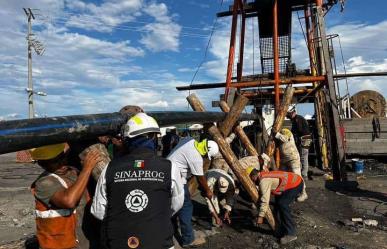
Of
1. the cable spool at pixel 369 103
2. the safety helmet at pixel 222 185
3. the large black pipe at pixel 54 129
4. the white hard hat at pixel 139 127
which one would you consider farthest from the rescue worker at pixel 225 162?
the cable spool at pixel 369 103

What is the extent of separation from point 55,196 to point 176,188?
86 centimetres

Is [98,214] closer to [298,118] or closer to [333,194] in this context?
[333,194]

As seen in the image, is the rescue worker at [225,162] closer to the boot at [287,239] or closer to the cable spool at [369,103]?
the boot at [287,239]

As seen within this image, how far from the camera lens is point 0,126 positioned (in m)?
2.35

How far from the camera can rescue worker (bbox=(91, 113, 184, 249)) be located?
2854mm

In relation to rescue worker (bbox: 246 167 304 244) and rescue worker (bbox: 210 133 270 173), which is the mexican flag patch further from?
rescue worker (bbox: 210 133 270 173)

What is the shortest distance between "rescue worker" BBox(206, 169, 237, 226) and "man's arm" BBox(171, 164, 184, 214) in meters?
4.40

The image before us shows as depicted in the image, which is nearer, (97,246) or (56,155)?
(56,155)

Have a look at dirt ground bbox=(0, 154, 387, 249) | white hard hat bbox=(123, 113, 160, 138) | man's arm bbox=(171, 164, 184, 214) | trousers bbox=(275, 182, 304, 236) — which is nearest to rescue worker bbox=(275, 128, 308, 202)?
dirt ground bbox=(0, 154, 387, 249)

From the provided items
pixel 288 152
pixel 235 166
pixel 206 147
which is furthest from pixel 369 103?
pixel 206 147

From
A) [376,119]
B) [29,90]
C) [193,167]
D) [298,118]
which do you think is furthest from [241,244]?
[29,90]

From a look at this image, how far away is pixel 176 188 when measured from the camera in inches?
123

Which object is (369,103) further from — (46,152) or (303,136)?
(46,152)

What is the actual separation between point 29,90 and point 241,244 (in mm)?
31322
